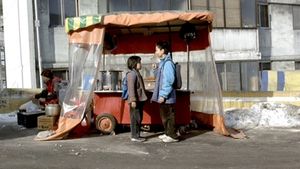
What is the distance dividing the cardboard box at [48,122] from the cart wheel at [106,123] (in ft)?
3.20

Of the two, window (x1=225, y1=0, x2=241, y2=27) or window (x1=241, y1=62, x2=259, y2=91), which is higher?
window (x1=225, y1=0, x2=241, y2=27)

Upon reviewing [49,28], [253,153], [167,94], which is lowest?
[253,153]

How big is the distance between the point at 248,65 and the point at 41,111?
480 inches

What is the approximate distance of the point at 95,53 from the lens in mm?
11516

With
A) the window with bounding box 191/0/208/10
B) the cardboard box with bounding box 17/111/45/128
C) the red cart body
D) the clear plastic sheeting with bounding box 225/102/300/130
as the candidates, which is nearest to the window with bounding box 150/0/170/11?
the window with bounding box 191/0/208/10

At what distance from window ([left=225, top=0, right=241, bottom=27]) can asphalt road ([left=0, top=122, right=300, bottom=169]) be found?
11647 millimetres

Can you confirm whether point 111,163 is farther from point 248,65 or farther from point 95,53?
point 248,65

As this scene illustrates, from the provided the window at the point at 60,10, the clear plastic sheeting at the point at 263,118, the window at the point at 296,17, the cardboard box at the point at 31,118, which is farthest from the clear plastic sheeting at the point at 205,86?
the window at the point at 296,17

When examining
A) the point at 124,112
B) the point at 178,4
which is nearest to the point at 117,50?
the point at 124,112

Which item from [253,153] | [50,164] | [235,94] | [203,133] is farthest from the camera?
[235,94]

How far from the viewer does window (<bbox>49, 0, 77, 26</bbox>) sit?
70.1 feet

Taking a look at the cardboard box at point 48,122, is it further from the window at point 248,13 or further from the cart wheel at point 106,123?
the window at point 248,13

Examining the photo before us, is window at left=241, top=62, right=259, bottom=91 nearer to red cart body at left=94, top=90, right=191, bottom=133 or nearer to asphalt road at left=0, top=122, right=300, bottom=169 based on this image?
asphalt road at left=0, top=122, right=300, bottom=169

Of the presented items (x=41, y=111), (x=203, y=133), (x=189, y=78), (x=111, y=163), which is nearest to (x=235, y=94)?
(x=189, y=78)
